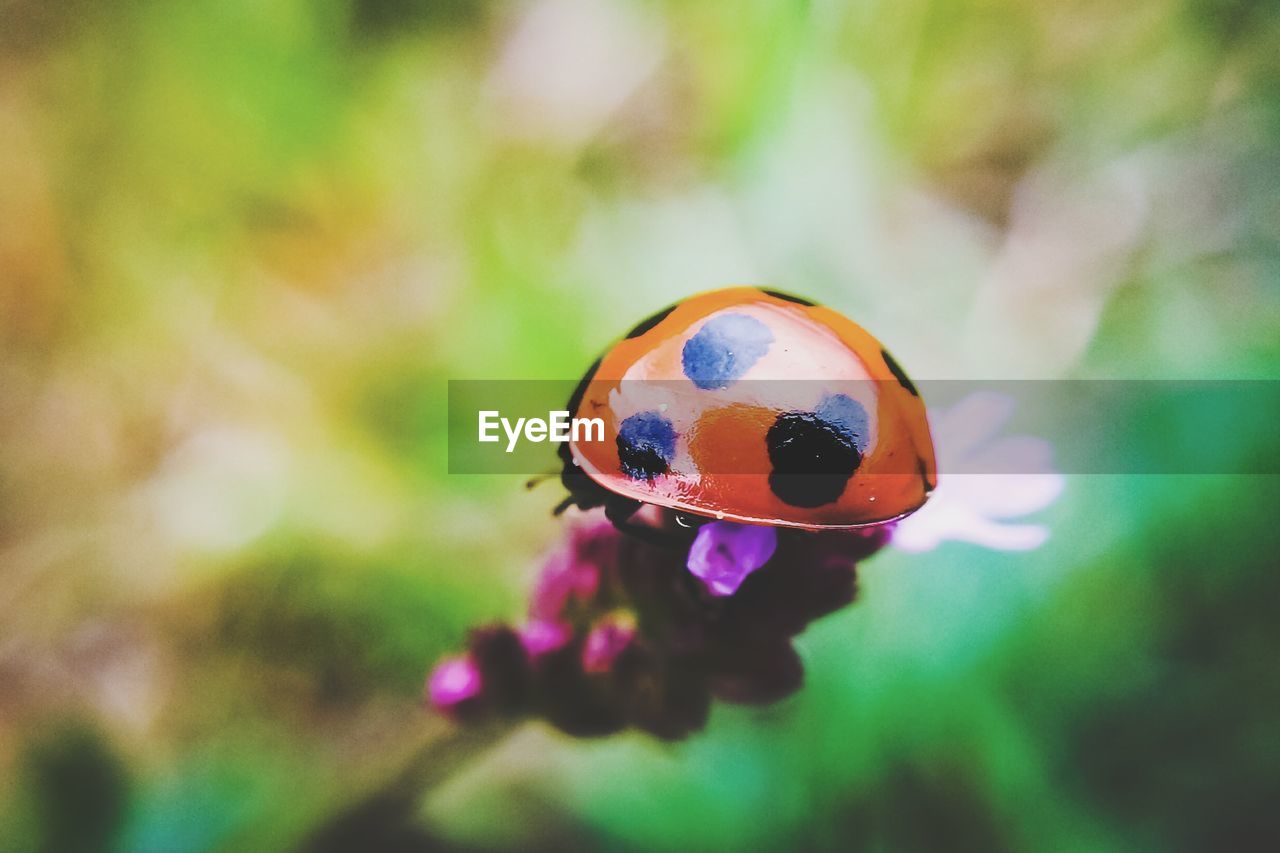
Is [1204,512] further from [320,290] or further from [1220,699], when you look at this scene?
[320,290]

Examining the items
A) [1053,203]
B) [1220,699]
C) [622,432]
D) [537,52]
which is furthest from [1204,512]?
→ [537,52]

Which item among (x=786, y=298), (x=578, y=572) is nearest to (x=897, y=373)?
(x=786, y=298)

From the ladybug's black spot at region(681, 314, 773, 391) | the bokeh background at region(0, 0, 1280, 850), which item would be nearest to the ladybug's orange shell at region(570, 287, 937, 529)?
the ladybug's black spot at region(681, 314, 773, 391)

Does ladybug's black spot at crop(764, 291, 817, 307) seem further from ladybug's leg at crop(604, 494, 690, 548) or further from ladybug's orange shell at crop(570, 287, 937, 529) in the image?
ladybug's leg at crop(604, 494, 690, 548)

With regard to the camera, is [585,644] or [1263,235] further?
[1263,235]

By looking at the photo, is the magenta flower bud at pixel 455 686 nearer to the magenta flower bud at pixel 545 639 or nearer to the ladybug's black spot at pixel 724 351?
the magenta flower bud at pixel 545 639

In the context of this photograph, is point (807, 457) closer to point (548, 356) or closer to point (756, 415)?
point (756, 415)
